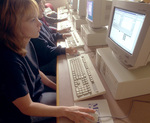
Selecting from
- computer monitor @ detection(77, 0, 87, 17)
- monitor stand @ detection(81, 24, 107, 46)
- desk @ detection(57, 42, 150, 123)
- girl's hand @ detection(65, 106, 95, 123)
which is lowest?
desk @ detection(57, 42, 150, 123)

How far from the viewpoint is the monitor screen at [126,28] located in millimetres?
546

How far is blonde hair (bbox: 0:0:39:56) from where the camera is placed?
1.78 ft

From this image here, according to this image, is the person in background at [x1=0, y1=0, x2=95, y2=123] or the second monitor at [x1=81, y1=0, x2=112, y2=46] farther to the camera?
the second monitor at [x1=81, y1=0, x2=112, y2=46]

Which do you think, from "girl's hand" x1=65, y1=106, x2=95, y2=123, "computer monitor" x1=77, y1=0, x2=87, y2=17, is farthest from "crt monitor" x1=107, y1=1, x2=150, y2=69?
"computer monitor" x1=77, y1=0, x2=87, y2=17

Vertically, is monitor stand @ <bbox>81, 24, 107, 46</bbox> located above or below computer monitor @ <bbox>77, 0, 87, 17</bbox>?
below

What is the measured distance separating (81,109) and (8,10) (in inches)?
23.1

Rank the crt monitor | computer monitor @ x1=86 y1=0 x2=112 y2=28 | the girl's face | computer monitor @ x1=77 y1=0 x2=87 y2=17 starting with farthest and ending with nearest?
computer monitor @ x1=77 y1=0 x2=87 y2=17, computer monitor @ x1=86 y1=0 x2=112 y2=28, the girl's face, the crt monitor

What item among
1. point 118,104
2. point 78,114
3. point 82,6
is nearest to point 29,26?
point 78,114

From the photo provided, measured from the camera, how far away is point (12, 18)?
22.0 inches

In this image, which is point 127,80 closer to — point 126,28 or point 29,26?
point 126,28

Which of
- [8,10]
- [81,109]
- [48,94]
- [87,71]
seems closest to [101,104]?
[81,109]

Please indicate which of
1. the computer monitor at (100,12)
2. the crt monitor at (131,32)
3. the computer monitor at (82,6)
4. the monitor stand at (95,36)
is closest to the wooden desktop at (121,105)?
the crt monitor at (131,32)

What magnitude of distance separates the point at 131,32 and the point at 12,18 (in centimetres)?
59

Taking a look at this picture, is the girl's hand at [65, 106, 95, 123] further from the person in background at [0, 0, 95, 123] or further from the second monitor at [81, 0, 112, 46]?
the second monitor at [81, 0, 112, 46]
